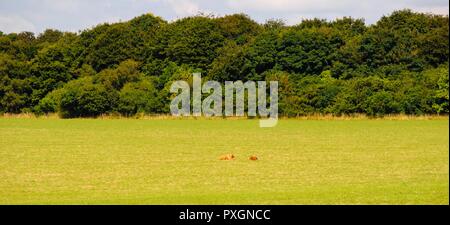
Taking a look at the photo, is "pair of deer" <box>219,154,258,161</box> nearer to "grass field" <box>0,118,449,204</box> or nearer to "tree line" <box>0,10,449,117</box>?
"grass field" <box>0,118,449,204</box>

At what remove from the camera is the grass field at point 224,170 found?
15.9 meters

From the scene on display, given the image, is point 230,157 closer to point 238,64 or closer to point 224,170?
point 224,170

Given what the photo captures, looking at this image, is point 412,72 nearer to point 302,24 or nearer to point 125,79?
point 302,24

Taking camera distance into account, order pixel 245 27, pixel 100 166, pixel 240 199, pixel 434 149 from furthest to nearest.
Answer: pixel 245 27 < pixel 434 149 < pixel 100 166 < pixel 240 199

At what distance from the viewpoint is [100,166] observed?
2277 centimetres

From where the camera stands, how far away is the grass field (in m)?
15.9

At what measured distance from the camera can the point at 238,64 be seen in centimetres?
6762

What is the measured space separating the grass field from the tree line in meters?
26.7

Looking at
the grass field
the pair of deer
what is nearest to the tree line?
the grass field

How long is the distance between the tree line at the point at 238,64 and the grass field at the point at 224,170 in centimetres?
2672

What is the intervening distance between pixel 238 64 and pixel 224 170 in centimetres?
4645

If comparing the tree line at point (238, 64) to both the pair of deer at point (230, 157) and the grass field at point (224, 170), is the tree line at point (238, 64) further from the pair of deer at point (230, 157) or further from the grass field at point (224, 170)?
the pair of deer at point (230, 157)
